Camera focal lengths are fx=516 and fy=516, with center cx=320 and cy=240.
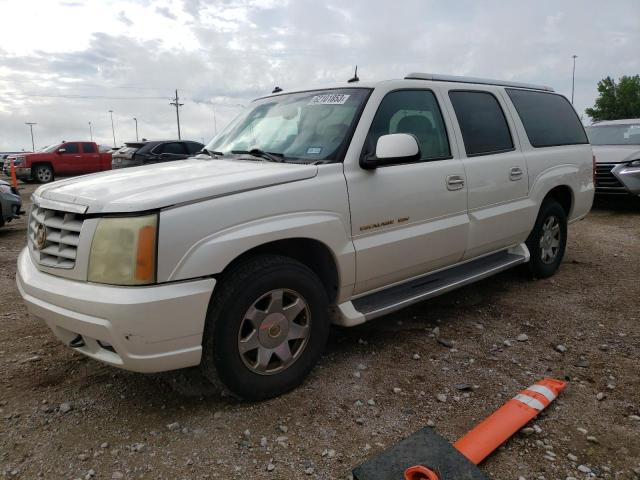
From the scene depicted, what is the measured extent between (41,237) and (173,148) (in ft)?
43.4

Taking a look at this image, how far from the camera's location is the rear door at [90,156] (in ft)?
67.6

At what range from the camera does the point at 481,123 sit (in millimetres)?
4133

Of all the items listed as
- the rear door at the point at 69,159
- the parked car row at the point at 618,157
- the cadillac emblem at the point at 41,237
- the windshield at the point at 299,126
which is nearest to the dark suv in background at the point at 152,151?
the rear door at the point at 69,159

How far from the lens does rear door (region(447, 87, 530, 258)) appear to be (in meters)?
3.91

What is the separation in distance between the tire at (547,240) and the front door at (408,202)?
1320mm

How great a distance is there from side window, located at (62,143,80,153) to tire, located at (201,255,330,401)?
2015 cm

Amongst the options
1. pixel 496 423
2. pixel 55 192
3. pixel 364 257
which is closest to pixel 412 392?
pixel 496 423

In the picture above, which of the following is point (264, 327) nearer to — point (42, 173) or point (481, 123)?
point (481, 123)

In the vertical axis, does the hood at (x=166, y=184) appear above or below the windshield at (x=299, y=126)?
below

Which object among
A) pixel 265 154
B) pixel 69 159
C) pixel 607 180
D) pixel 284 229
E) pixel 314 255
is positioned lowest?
pixel 607 180

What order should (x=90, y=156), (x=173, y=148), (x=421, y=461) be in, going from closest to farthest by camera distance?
(x=421, y=461) → (x=173, y=148) → (x=90, y=156)

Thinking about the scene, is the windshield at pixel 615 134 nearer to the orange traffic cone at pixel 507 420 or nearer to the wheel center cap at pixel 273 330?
the orange traffic cone at pixel 507 420

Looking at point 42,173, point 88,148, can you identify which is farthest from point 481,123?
point 88,148

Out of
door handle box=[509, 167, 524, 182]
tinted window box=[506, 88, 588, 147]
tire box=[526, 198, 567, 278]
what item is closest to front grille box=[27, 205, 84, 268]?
door handle box=[509, 167, 524, 182]
